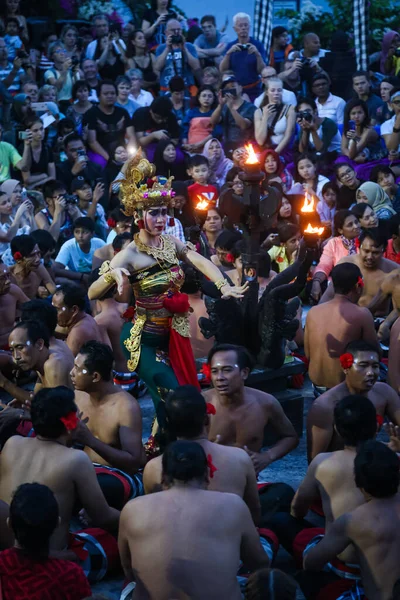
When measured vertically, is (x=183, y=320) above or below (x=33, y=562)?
below

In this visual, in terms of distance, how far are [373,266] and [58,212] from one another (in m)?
3.82

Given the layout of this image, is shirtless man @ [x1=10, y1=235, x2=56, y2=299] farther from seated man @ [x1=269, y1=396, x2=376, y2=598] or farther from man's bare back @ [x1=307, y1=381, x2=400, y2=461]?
seated man @ [x1=269, y1=396, x2=376, y2=598]

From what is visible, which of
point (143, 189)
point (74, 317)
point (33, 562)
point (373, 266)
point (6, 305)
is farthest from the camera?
point (373, 266)

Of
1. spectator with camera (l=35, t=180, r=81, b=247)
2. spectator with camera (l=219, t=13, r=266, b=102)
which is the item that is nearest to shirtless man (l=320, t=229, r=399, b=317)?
spectator with camera (l=35, t=180, r=81, b=247)

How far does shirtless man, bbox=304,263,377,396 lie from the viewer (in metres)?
6.95

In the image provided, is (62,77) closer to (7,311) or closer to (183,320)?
(7,311)

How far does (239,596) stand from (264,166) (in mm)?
8262

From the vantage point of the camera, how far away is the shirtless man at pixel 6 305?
26.5 feet

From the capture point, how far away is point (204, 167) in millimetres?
11016

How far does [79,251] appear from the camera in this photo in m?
10.1

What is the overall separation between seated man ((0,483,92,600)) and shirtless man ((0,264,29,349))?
4.19 meters

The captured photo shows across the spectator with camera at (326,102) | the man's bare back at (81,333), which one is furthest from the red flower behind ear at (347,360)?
the spectator with camera at (326,102)

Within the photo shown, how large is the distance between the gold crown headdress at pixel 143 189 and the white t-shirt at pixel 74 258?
12.2 ft

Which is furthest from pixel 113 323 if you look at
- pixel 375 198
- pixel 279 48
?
pixel 279 48
